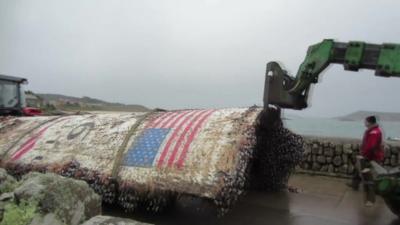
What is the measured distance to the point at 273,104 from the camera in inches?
295

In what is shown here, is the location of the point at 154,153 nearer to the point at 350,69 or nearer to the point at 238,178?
the point at 238,178

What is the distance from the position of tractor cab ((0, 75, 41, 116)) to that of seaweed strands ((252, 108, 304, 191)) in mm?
6199

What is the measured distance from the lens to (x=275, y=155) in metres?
8.45

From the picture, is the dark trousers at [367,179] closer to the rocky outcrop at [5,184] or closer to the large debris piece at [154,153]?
the large debris piece at [154,153]

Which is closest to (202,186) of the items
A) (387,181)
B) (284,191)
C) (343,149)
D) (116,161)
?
(116,161)

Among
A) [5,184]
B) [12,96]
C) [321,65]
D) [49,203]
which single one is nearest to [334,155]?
[321,65]

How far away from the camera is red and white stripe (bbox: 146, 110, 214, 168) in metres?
6.41

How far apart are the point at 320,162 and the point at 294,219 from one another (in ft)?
13.9

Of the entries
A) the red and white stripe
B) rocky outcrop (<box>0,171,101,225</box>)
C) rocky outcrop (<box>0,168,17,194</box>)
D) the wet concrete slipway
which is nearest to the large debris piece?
the red and white stripe

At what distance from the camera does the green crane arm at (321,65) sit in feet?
21.6

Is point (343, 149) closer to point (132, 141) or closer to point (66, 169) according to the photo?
point (132, 141)

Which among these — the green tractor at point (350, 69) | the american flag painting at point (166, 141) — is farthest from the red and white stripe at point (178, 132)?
the green tractor at point (350, 69)

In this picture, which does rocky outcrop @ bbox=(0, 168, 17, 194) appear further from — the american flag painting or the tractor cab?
the tractor cab

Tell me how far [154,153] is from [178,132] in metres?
0.52
